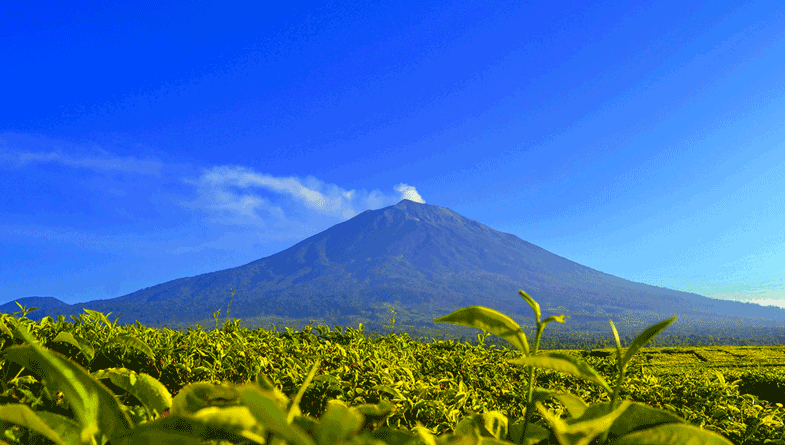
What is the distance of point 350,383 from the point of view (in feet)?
6.01

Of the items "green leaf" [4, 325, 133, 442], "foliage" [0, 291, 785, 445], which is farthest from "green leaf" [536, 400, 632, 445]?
"green leaf" [4, 325, 133, 442]

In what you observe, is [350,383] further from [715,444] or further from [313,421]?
[715,444]

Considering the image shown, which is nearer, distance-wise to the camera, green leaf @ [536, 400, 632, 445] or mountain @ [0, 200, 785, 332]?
green leaf @ [536, 400, 632, 445]

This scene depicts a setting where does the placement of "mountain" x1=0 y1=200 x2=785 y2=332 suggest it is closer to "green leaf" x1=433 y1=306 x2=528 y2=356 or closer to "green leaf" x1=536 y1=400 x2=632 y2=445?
"green leaf" x1=433 y1=306 x2=528 y2=356

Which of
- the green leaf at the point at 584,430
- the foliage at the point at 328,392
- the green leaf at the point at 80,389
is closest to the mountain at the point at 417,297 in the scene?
the foliage at the point at 328,392

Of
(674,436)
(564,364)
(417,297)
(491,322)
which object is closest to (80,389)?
(491,322)

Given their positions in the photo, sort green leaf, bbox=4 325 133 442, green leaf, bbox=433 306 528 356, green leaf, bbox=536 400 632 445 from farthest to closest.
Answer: green leaf, bbox=433 306 528 356 < green leaf, bbox=536 400 632 445 < green leaf, bbox=4 325 133 442

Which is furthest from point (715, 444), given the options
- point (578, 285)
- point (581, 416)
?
point (578, 285)

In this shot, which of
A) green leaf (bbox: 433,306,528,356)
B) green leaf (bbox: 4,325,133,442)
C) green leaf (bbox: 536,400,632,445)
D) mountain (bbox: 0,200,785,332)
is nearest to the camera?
green leaf (bbox: 4,325,133,442)

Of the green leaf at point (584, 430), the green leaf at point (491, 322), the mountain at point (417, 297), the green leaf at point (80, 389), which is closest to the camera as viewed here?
the green leaf at point (80, 389)

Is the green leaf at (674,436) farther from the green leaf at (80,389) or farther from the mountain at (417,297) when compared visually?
the mountain at (417,297)

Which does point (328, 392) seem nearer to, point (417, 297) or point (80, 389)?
point (80, 389)

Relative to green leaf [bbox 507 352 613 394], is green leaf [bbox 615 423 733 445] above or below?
below

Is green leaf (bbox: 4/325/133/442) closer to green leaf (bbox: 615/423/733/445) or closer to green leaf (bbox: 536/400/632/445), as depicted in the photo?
green leaf (bbox: 536/400/632/445)
